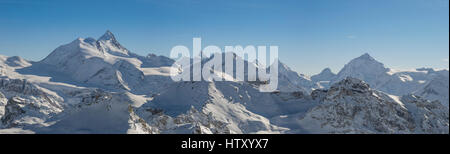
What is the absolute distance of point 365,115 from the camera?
5817 inches

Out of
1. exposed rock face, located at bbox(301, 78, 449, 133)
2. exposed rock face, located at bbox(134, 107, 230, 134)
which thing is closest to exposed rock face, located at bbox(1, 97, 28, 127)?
exposed rock face, located at bbox(134, 107, 230, 134)

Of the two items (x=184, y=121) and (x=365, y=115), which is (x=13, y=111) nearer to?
(x=184, y=121)

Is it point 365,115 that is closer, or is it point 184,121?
point 184,121

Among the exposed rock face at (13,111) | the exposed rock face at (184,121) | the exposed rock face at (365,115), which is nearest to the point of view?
the exposed rock face at (184,121)

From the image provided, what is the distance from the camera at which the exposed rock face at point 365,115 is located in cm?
14262

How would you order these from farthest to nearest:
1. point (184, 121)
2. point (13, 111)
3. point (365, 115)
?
point (365, 115)
point (13, 111)
point (184, 121)

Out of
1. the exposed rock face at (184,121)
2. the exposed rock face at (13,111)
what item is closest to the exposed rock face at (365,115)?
the exposed rock face at (184,121)

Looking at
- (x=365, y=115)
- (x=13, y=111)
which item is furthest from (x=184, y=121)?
(x=365, y=115)

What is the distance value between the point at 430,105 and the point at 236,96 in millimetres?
87527

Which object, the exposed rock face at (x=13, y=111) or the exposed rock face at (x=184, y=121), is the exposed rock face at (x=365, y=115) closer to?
the exposed rock face at (x=184, y=121)

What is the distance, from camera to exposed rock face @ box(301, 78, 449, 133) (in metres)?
143
